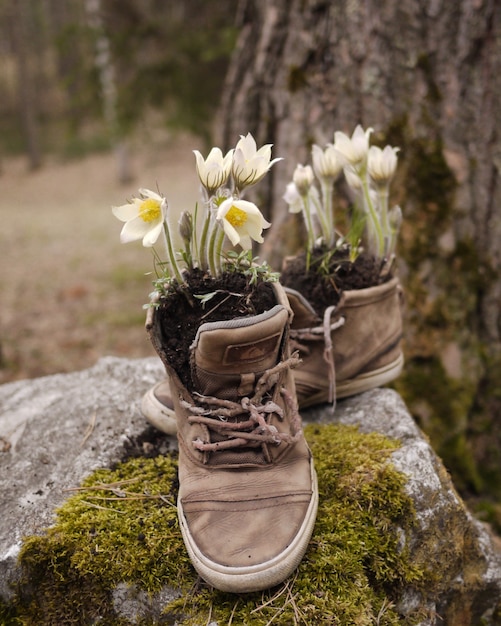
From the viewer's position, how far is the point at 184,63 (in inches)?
241

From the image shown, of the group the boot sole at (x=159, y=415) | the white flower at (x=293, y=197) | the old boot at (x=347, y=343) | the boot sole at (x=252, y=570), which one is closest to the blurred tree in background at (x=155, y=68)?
the white flower at (x=293, y=197)

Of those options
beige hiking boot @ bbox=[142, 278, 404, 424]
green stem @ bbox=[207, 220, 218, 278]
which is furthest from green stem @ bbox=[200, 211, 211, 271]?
beige hiking boot @ bbox=[142, 278, 404, 424]

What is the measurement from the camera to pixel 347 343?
2.22 m

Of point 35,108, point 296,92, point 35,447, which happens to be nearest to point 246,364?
point 35,447

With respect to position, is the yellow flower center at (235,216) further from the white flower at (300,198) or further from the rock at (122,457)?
the rock at (122,457)

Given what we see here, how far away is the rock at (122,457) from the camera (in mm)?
1736

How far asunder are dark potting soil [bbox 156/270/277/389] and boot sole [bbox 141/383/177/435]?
0.38m

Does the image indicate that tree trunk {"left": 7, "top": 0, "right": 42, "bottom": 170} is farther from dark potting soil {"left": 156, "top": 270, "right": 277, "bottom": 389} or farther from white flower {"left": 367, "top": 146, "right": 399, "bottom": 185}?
dark potting soil {"left": 156, "top": 270, "right": 277, "bottom": 389}

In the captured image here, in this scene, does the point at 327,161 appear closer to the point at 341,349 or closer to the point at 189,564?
the point at 341,349

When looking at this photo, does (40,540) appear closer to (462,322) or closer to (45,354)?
(462,322)

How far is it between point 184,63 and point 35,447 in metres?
5.22

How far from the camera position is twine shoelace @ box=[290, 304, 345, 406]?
2127 millimetres

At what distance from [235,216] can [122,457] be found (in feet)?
3.45

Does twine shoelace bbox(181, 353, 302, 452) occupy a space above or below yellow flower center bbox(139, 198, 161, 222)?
below
